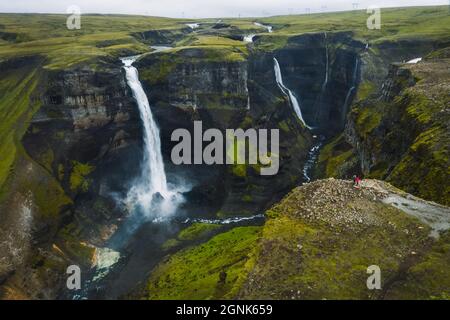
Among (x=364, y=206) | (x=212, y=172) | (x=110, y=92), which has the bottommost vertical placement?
(x=212, y=172)

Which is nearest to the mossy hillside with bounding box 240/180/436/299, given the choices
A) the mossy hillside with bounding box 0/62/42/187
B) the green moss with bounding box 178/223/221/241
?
the green moss with bounding box 178/223/221/241

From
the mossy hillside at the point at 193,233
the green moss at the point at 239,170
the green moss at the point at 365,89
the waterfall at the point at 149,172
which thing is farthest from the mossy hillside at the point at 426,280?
the green moss at the point at 365,89

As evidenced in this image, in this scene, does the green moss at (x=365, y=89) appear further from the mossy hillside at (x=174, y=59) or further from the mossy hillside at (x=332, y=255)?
the mossy hillside at (x=332, y=255)

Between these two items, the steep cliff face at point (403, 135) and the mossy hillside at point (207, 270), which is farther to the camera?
the steep cliff face at point (403, 135)

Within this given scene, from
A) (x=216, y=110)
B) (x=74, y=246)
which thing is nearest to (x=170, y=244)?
(x=74, y=246)
